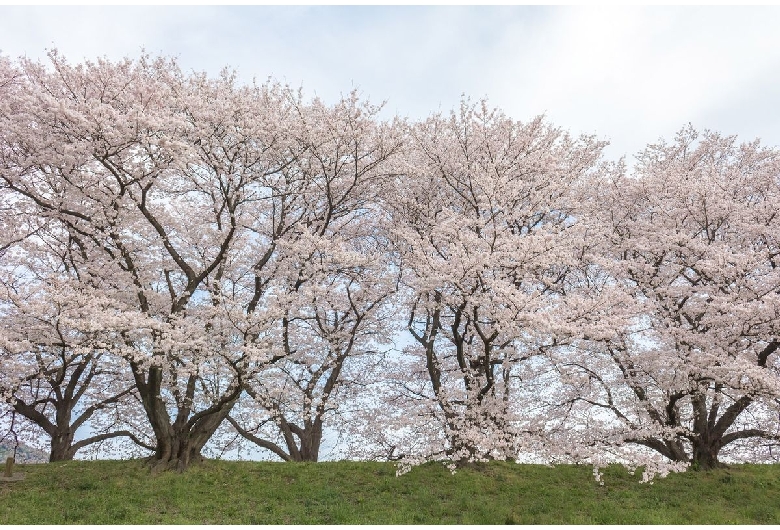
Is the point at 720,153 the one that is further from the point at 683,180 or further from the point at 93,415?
the point at 93,415

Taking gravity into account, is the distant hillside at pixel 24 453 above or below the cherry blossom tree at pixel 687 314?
below

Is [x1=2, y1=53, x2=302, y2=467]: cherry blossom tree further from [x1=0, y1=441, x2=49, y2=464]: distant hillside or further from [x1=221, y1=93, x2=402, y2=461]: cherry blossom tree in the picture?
[x1=0, y1=441, x2=49, y2=464]: distant hillside

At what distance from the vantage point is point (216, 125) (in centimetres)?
1620

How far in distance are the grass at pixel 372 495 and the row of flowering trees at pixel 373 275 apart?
1.18 metres

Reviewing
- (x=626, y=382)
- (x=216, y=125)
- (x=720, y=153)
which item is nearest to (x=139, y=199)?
(x=216, y=125)

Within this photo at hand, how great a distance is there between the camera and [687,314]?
18094 millimetres

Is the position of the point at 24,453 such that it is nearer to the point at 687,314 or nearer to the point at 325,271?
the point at 325,271

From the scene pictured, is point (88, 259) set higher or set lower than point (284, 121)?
lower

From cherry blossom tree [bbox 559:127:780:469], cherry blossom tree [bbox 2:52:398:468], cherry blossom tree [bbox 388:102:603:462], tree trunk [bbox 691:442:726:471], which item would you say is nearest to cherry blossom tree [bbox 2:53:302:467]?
cherry blossom tree [bbox 2:52:398:468]

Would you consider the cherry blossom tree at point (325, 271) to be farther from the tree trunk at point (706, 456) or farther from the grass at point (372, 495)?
the tree trunk at point (706, 456)

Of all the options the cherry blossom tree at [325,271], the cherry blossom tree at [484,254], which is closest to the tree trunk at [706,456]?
the cherry blossom tree at [484,254]

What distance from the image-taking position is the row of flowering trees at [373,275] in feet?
47.6

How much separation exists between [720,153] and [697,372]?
11692 millimetres

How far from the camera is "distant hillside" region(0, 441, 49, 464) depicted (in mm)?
24359
